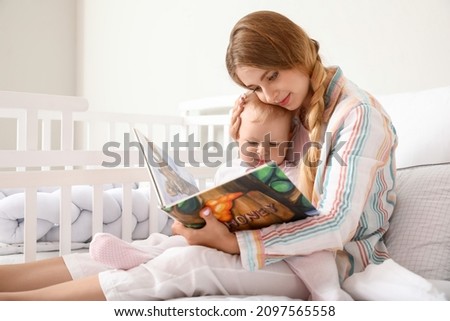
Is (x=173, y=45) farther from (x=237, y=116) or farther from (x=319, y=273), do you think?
(x=319, y=273)

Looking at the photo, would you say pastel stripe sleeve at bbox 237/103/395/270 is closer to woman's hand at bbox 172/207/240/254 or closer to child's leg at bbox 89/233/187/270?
woman's hand at bbox 172/207/240/254

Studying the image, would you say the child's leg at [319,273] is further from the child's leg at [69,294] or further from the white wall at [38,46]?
the white wall at [38,46]

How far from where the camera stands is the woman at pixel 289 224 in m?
0.88

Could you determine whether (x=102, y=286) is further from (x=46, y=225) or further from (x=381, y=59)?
(x=381, y=59)

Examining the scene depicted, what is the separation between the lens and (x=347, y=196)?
90 cm

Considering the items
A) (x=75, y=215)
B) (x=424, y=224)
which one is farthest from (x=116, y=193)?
(x=424, y=224)

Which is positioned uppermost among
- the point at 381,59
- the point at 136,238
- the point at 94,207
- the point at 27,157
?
the point at 381,59

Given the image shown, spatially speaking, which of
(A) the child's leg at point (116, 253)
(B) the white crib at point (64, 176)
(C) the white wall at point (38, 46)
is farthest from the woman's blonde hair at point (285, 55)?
(C) the white wall at point (38, 46)

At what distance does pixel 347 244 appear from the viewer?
98 cm

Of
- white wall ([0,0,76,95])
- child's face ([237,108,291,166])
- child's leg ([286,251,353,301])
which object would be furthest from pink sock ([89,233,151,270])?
white wall ([0,0,76,95])

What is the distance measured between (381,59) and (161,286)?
992mm

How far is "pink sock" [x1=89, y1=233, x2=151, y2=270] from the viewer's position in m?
0.92

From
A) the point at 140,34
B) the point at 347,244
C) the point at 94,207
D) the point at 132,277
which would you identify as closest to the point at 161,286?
the point at 132,277

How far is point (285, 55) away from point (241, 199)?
0.33 metres
